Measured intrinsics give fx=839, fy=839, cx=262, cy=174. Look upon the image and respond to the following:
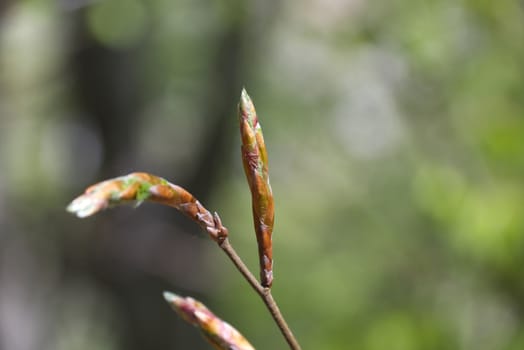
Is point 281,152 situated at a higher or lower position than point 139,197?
lower

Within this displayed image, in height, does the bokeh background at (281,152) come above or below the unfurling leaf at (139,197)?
below

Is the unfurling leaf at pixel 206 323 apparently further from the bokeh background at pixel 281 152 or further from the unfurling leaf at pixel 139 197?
the bokeh background at pixel 281 152

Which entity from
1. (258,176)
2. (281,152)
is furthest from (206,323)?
(281,152)

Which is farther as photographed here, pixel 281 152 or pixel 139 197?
pixel 281 152

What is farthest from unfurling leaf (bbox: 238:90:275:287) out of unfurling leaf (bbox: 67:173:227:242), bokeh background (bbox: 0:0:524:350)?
bokeh background (bbox: 0:0:524:350)

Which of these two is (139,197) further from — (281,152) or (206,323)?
(281,152)

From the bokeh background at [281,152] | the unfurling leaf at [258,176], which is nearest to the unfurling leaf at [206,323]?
the unfurling leaf at [258,176]
